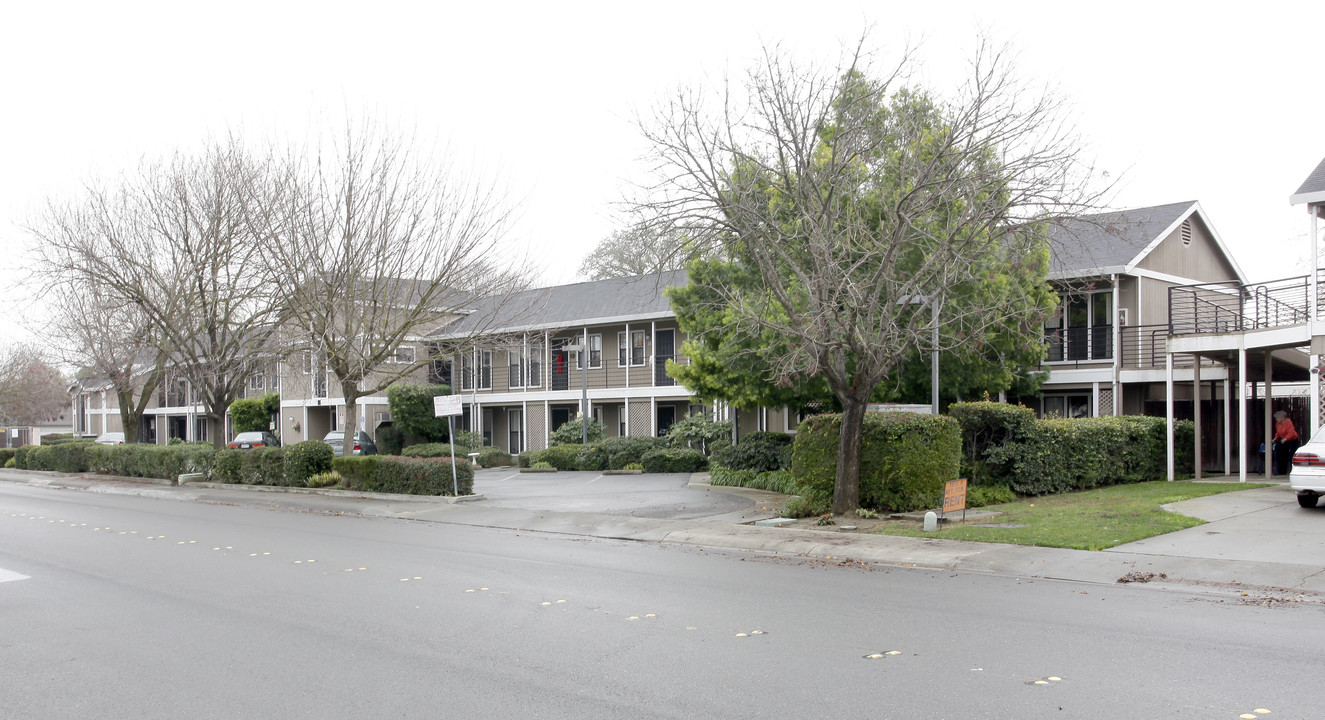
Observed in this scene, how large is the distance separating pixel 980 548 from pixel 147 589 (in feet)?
32.2

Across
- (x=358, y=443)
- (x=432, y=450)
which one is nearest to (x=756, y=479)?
(x=432, y=450)

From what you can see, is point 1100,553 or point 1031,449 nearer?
point 1100,553

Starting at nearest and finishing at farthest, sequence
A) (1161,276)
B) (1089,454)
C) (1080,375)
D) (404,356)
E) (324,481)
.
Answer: (1089,454) < (324,481) < (1080,375) < (1161,276) < (404,356)

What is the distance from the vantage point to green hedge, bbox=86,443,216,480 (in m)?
28.5

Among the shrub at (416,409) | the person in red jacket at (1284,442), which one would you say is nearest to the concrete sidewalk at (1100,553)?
the person in red jacket at (1284,442)

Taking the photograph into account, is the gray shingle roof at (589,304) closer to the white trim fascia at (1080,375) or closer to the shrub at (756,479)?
the shrub at (756,479)

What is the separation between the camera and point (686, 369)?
950 inches

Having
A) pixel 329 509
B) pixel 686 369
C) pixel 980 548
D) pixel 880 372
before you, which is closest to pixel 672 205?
pixel 880 372

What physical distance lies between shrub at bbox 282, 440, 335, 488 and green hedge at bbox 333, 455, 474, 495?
52.5 inches

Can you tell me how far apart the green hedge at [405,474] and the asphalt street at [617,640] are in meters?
8.68

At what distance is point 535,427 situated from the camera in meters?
39.4

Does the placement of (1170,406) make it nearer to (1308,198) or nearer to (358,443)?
(1308,198)

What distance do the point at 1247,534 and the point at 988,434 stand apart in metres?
6.35

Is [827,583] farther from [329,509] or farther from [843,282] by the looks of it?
[329,509]
